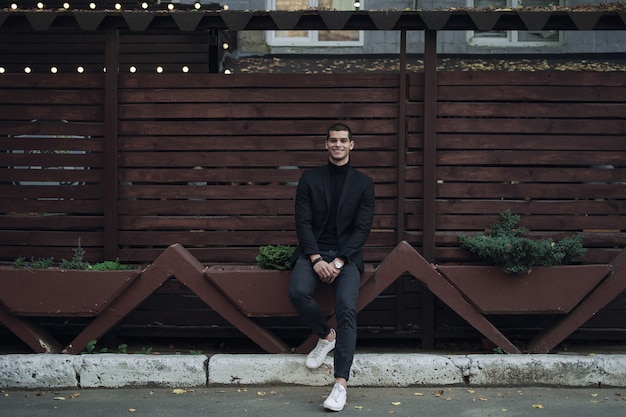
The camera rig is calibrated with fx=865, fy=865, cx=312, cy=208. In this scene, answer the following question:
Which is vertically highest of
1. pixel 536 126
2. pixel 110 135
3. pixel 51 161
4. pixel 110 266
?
pixel 536 126

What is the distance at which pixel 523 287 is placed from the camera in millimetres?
6707

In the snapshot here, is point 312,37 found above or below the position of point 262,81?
above

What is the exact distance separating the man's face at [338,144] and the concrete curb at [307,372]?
4.98 feet

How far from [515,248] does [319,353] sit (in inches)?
66.1

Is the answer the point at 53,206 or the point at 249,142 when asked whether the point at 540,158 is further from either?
the point at 53,206

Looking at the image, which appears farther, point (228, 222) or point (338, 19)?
point (228, 222)

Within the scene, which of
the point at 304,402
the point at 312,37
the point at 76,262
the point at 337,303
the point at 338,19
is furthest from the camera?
the point at 312,37

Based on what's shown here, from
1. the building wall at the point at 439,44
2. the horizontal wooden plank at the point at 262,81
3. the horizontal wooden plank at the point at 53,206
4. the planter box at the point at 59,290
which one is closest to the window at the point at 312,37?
the building wall at the point at 439,44

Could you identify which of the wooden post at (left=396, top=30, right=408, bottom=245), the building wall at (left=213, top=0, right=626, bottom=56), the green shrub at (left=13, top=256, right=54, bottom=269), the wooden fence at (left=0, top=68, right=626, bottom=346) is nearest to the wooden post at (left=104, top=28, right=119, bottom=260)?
the wooden fence at (left=0, top=68, right=626, bottom=346)

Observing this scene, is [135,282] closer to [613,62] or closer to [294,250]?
[294,250]

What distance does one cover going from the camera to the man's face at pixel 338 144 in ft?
21.3

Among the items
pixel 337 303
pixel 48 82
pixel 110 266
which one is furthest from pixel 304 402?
pixel 48 82

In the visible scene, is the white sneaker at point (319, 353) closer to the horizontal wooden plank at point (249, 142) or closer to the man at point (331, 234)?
the man at point (331, 234)

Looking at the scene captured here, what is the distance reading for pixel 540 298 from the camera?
670cm
